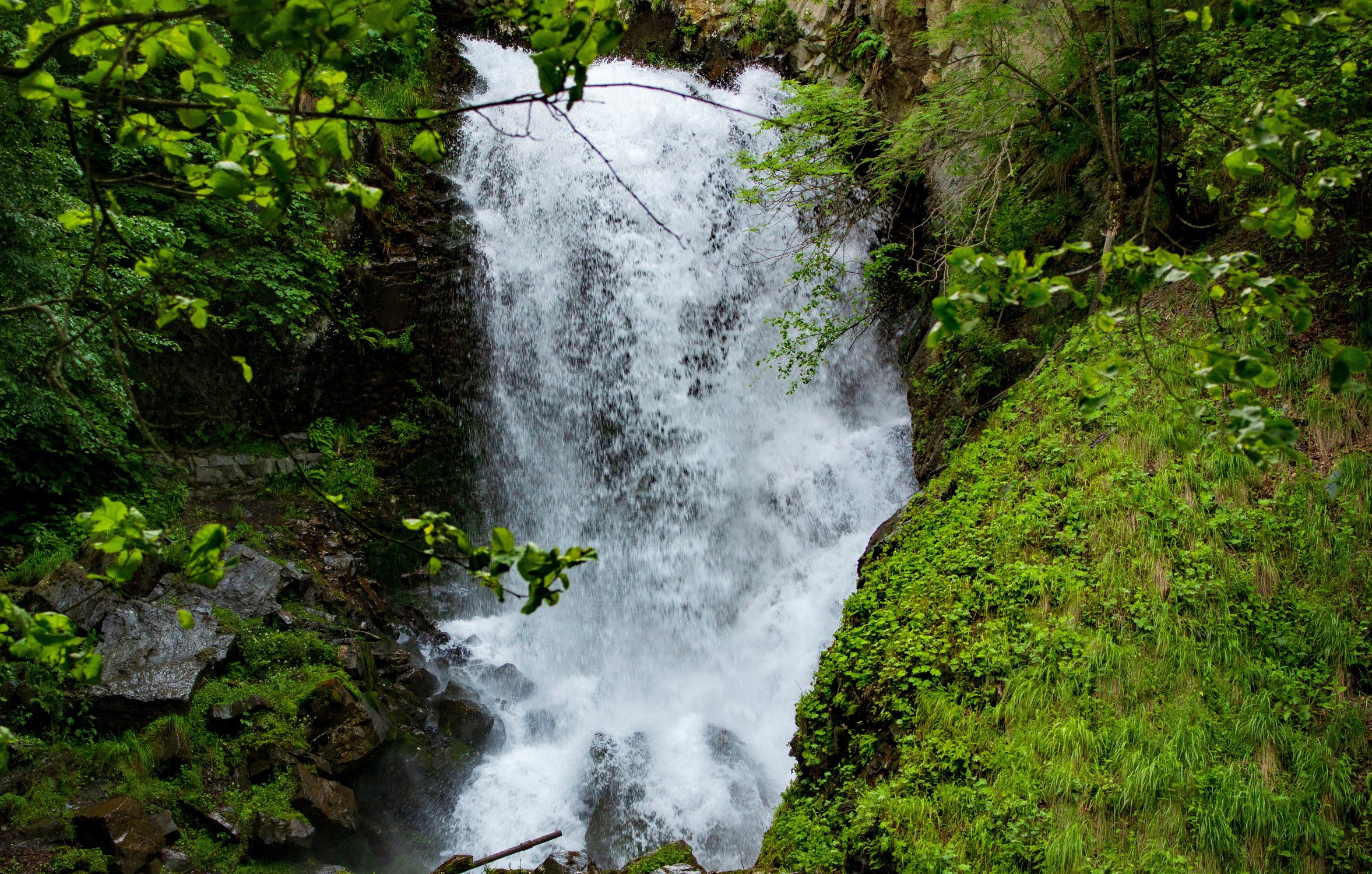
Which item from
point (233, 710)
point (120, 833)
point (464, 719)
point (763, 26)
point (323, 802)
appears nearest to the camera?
point (120, 833)

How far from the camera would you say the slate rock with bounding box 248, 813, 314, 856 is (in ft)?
17.5

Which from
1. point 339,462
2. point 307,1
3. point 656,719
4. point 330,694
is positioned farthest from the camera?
point 339,462

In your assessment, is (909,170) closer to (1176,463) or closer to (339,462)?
(1176,463)

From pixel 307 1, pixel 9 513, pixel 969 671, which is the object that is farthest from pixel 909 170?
pixel 9 513

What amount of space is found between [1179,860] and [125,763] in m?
6.69

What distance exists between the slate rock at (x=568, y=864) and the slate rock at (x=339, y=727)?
6.42 feet

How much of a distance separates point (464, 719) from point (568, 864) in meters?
2.32

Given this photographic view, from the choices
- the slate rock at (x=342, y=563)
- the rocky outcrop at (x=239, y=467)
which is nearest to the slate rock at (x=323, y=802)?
the slate rock at (x=342, y=563)

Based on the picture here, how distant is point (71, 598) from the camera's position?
20.0 feet

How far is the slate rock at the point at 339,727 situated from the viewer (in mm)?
6246

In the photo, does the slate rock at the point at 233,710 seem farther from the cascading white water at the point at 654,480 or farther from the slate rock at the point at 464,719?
the cascading white water at the point at 654,480

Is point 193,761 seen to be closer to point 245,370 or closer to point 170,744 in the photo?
point 170,744

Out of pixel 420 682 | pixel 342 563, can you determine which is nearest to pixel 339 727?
pixel 420 682

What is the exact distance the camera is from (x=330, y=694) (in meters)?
6.41
